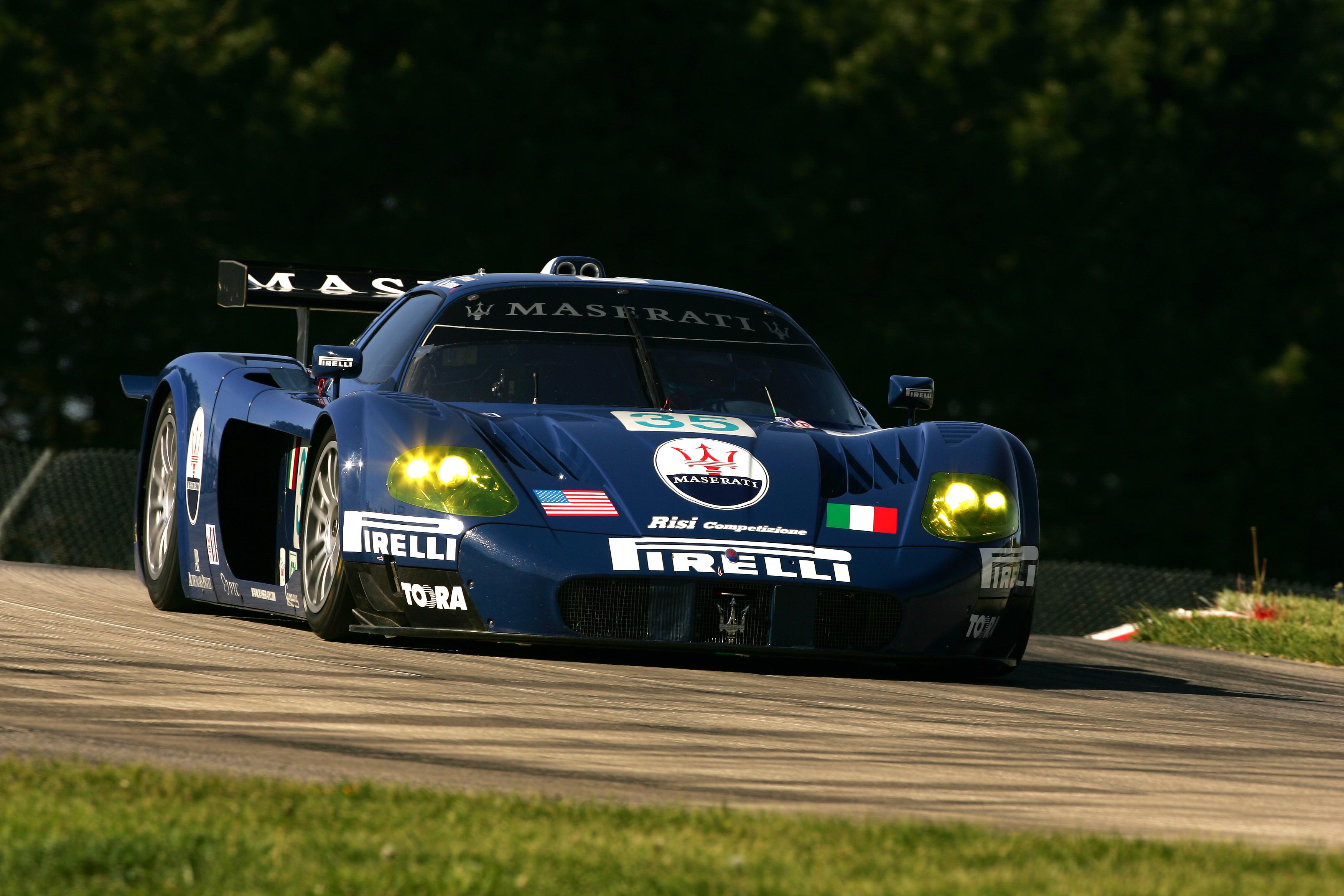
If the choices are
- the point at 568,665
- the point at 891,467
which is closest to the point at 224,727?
the point at 568,665

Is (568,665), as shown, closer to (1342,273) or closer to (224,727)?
(224,727)

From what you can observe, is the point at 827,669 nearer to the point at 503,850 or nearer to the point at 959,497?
the point at 959,497

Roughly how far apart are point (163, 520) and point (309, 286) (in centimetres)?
163

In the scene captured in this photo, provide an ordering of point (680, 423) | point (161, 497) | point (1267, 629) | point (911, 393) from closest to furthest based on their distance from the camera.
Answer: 1. point (680, 423)
2. point (911, 393)
3. point (161, 497)
4. point (1267, 629)

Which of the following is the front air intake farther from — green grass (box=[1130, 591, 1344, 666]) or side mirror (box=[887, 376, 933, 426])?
green grass (box=[1130, 591, 1344, 666])

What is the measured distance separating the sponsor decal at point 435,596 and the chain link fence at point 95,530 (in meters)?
7.25

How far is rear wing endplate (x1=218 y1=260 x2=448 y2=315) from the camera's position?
10.1m

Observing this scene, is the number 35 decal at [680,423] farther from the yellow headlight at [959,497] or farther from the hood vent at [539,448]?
the yellow headlight at [959,497]

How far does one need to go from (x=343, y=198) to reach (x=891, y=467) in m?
22.0

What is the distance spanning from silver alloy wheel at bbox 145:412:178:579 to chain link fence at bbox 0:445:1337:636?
4.62 meters

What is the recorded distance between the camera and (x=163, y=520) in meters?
9.06

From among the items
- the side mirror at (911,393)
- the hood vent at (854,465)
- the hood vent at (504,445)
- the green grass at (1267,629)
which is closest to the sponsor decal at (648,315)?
the side mirror at (911,393)

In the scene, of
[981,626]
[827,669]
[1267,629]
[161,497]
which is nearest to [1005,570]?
[981,626]

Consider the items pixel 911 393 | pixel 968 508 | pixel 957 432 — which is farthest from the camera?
pixel 911 393
